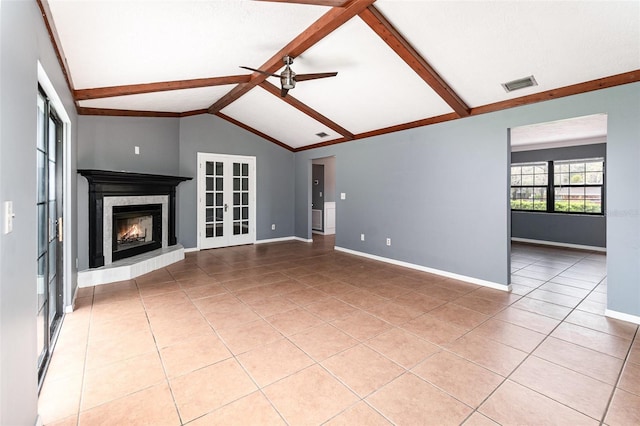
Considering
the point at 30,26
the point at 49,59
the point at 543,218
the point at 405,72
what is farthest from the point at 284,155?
the point at 543,218

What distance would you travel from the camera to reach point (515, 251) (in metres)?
6.66

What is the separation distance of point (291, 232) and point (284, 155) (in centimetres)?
206

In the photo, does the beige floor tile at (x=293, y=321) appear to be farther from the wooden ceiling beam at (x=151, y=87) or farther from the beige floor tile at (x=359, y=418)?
the wooden ceiling beam at (x=151, y=87)

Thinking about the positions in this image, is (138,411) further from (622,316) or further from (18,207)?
(622,316)

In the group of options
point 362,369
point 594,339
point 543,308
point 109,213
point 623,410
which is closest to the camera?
point 623,410

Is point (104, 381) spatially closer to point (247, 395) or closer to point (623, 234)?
point (247, 395)

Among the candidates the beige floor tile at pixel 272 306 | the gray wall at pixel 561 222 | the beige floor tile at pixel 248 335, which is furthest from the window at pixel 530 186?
the beige floor tile at pixel 248 335

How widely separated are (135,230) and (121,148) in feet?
4.70

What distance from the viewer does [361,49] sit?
342 cm

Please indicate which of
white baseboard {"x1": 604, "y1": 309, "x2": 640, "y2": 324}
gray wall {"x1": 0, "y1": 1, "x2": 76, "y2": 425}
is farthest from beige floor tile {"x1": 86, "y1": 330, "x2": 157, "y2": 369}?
white baseboard {"x1": 604, "y1": 309, "x2": 640, "y2": 324}

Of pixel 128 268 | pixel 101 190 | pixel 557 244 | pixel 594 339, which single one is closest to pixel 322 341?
pixel 594 339

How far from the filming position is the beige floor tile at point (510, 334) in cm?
256

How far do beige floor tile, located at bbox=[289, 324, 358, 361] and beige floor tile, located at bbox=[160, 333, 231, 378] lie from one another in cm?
62

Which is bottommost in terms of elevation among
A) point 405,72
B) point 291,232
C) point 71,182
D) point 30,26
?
point 291,232
